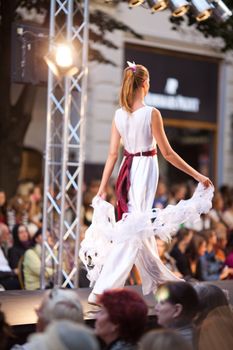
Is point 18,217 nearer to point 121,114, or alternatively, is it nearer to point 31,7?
point 31,7

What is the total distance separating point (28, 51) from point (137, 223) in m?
2.93

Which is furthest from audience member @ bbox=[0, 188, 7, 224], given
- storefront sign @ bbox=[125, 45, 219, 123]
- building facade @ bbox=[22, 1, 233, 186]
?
storefront sign @ bbox=[125, 45, 219, 123]

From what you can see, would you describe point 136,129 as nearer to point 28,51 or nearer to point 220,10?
point 220,10

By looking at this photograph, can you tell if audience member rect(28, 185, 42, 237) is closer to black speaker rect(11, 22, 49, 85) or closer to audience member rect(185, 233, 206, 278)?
audience member rect(185, 233, 206, 278)

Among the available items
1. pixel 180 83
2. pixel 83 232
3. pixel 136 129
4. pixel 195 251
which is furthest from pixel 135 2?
pixel 180 83

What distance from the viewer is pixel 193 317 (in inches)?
151

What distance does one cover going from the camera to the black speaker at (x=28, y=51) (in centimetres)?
742

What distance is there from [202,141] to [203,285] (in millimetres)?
11943

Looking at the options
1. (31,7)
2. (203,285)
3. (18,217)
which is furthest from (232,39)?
(203,285)

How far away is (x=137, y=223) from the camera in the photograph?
516 cm

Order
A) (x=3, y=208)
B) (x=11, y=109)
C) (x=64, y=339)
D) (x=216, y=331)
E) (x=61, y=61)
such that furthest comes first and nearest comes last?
(x=11, y=109), (x=3, y=208), (x=61, y=61), (x=216, y=331), (x=64, y=339)

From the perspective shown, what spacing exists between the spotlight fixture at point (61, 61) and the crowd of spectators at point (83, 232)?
1748mm

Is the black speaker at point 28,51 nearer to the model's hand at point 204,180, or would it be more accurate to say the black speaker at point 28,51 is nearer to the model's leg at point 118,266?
the model's hand at point 204,180

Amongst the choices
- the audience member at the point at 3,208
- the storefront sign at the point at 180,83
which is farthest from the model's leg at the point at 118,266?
the storefront sign at the point at 180,83
